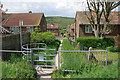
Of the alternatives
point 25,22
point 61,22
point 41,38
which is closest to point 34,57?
point 41,38

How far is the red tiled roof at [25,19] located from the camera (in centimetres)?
2637

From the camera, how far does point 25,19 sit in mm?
27859

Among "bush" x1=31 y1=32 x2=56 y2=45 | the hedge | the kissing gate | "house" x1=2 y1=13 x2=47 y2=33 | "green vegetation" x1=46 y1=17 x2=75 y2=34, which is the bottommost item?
the kissing gate

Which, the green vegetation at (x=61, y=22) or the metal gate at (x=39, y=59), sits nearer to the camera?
the metal gate at (x=39, y=59)

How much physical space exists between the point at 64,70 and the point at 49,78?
0.77 metres

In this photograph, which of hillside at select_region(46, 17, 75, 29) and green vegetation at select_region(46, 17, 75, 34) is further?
hillside at select_region(46, 17, 75, 29)

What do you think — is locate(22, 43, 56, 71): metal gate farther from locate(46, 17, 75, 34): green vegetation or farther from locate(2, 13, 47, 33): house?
locate(46, 17, 75, 34): green vegetation

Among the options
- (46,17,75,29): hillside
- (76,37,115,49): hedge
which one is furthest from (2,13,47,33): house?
(46,17,75,29): hillside

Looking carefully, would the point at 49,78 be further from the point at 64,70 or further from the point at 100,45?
the point at 100,45

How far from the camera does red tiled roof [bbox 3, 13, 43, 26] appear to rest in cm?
2637

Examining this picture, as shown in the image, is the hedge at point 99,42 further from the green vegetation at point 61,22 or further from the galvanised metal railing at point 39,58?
the green vegetation at point 61,22

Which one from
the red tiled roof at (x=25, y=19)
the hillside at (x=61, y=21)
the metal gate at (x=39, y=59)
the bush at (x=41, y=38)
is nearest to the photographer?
the metal gate at (x=39, y=59)

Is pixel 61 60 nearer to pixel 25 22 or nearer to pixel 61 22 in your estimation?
pixel 25 22

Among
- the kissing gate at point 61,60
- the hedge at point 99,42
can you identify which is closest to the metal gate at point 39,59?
the kissing gate at point 61,60
